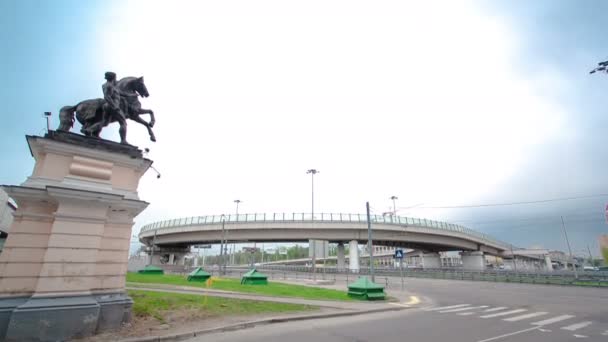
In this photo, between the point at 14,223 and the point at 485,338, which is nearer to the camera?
the point at 14,223

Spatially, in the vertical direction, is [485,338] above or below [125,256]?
below

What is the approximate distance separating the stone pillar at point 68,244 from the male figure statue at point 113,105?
77 centimetres

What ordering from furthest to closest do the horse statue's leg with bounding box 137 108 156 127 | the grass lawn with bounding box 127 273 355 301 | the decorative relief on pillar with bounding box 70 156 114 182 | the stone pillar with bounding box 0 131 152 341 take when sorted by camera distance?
1. the grass lawn with bounding box 127 273 355 301
2. the horse statue's leg with bounding box 137 108 156 127
3. the decorative relief on pillar with bounding box 70 156 114 182
4. the stone pillar with bounding box 0 131 152 341

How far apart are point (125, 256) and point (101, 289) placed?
1.07 metres

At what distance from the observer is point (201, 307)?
35.9 feet

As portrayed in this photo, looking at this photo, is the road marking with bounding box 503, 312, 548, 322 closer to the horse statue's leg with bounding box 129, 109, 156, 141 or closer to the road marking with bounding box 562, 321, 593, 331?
the road marking with bounding box 562, 321, 593, 331

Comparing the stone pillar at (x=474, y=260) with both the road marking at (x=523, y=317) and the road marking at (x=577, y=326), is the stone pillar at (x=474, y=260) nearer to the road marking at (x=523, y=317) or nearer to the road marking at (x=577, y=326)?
the road marking at (x=523, y=317)

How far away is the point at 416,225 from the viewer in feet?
179

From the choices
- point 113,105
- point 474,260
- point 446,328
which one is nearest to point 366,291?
point 446,328

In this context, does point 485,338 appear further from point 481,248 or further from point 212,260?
point 212,260

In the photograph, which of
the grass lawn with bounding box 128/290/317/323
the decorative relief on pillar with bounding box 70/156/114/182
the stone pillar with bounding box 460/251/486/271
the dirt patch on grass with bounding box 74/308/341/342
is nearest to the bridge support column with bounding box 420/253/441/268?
the stone pillar with bounding box 460/251/486/271

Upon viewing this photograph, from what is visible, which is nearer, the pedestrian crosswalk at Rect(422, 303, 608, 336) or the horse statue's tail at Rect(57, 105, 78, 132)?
the horse statue's tail at Rect(57, 105, 78, 132)

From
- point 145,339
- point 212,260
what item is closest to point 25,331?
point 145,339

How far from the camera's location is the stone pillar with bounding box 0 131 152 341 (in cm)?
705
